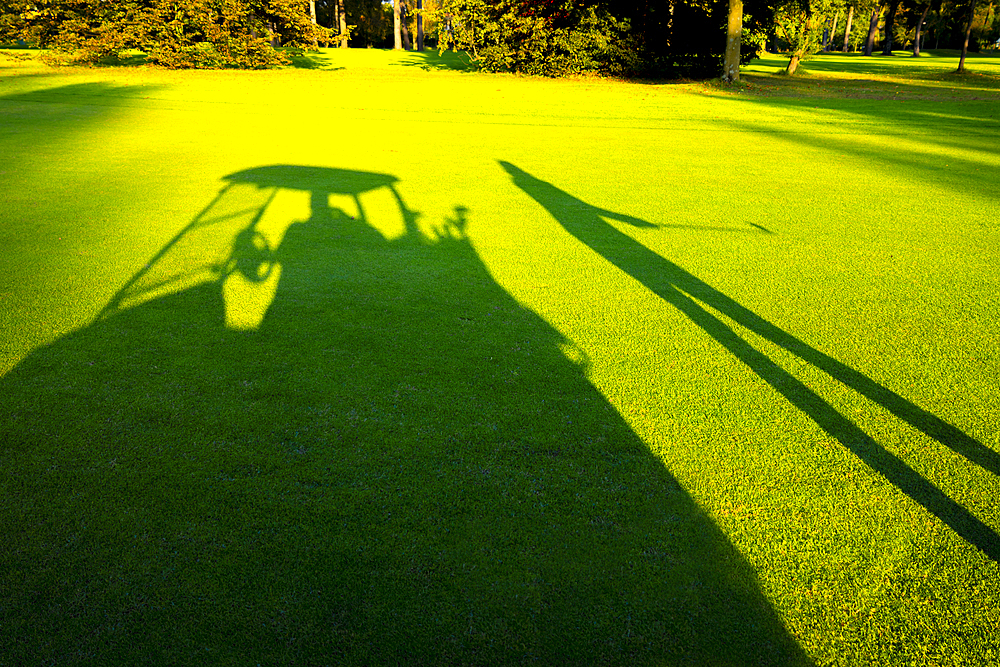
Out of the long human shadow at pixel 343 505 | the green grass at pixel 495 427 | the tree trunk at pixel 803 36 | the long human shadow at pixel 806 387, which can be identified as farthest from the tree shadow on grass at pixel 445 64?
the long human shadow at pixel 343 505

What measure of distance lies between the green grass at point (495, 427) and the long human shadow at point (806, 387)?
0.02 metres

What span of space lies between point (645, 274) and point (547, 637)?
3.49 meters

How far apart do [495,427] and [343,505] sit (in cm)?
82

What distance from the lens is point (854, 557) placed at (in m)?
2.29

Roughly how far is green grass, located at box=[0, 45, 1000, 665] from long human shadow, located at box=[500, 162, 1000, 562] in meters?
0.02

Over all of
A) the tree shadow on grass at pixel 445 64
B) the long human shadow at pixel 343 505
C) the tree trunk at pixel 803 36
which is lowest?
the long human shadow at pixel 343 505

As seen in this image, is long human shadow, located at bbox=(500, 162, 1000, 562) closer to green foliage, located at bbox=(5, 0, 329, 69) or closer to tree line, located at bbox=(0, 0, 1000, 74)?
tree line, located at bbox=(0, 0, 1000, 74)

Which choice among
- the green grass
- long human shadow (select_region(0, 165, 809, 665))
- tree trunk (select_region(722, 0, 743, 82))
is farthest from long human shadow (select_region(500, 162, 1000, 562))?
tree trunk (select_region(722, 0, 743, 82))

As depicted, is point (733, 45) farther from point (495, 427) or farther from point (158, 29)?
point (495, 427)

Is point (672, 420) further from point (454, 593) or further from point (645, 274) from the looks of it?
point (645, 274)

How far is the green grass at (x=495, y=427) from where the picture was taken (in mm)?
2041

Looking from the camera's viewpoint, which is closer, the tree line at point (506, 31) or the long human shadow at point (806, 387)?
the long human shadow at point (806, 387)

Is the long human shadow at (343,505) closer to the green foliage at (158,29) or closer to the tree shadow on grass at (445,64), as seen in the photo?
the green foliage at (158,29)

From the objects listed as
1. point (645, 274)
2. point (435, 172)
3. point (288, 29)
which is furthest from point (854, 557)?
point (288, 29)
